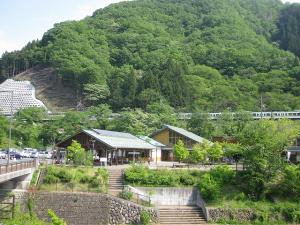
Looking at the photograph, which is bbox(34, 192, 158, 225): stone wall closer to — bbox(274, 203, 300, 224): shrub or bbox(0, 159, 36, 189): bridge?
bbox(0, 159, 36, 189): bridge

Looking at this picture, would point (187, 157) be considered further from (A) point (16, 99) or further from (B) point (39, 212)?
(A) point (16, 99)

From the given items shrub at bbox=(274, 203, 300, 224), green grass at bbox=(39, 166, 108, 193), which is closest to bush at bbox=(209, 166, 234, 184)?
shrub at bbox=(274, 203, 300, 224)

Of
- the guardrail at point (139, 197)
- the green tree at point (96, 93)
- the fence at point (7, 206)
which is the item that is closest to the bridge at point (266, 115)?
the green tree at point (96, 93)

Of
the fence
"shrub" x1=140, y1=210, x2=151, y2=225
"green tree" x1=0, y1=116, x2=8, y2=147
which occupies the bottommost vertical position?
"shrub" x1=140, y1=210, x2=151, y2=225

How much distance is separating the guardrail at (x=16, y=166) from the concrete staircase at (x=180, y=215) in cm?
884

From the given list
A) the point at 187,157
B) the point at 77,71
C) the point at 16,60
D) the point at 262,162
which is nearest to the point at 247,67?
the point at 77,71

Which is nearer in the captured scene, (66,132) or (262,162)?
(262,162)

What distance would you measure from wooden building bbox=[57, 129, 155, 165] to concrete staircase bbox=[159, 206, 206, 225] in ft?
27.6

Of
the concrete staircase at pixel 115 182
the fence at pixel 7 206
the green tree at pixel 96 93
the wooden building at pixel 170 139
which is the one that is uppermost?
the green tree at pixel 96 93

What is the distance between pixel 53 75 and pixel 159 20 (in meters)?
65.6

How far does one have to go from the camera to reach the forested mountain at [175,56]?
286 feet

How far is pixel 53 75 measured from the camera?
123 m

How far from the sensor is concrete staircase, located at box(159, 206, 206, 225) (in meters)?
27.6

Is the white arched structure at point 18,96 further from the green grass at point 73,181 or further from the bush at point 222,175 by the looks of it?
the bush at point 222,175
